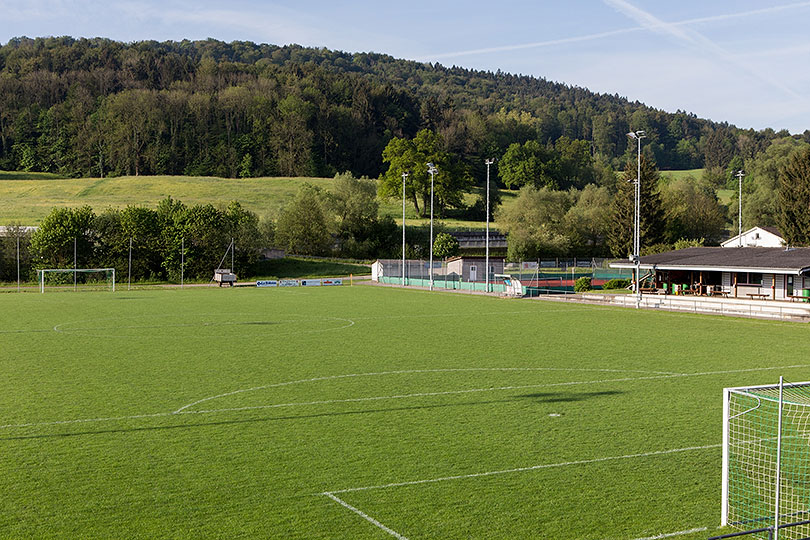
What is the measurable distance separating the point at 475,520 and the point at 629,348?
16079mm

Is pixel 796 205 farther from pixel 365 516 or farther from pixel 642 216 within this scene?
pixel 365 516

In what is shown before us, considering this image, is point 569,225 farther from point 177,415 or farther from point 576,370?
point 177,415

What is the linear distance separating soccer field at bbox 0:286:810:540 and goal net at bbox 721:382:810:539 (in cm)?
36

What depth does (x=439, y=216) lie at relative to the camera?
121 meters

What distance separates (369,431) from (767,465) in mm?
6029

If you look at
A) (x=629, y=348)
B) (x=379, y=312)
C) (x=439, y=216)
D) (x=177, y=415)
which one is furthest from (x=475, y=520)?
(x=439, y=216)

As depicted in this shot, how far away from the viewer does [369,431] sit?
12.8 metres

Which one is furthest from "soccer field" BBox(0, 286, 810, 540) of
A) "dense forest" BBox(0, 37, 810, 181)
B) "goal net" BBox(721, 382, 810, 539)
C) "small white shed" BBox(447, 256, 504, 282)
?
"dense forest" BBox(0, 37, 810, 181)

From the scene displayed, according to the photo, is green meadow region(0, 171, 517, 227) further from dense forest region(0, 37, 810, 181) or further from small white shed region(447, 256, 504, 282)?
small white shed region(447, 256, 504, 282)

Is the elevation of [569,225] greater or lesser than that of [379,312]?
greater

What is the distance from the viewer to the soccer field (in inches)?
345

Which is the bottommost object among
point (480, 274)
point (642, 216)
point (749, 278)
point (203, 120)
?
point (480, 274)

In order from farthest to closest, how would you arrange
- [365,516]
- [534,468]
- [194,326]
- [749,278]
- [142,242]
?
1. [142,242]
2. [749,278]
3. [194,326]
4. [534,468]
5. [365,516]

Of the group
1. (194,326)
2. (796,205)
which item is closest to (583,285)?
(796,205)
